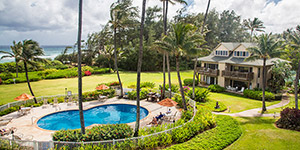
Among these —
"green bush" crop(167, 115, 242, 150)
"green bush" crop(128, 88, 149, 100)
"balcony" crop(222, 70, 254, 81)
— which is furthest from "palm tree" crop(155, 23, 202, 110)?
"balcony" crop(222, 70, 254, 81)

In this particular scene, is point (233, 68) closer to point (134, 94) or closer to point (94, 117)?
point (134, 94)

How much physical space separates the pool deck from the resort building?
48.7 feet

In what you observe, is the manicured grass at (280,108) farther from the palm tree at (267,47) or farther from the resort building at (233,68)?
the resort building at (233,68)

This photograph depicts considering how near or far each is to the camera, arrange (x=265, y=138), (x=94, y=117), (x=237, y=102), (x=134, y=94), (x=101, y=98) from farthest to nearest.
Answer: (x=237, y=102) < (x=134, y=94) < (x=101, y=98) < (x=94, y=117) < (x=265, y=138)

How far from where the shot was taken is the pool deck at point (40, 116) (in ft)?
45.5

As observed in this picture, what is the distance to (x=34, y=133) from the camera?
14.2 metres

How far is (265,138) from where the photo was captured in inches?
521

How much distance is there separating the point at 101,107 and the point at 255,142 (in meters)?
15.5

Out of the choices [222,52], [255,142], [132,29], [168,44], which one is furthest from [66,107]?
[132,29]

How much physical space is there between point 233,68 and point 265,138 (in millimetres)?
19327

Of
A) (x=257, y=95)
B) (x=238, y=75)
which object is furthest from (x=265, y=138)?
(x=238, y=75)

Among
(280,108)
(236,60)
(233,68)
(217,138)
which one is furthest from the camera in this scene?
(233,68)

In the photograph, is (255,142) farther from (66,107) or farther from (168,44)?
(66,107)

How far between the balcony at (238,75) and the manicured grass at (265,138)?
1251 cm
